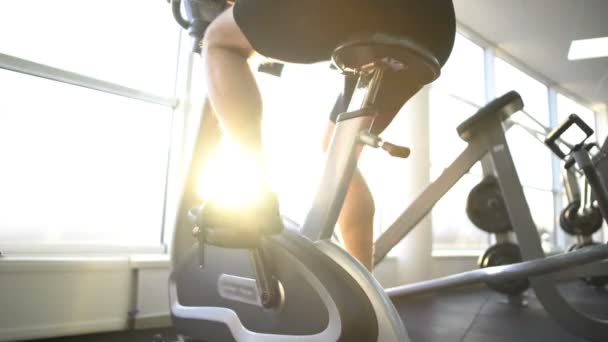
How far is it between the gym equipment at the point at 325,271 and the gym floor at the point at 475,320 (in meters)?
0.49

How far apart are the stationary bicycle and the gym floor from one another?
19.2 inches

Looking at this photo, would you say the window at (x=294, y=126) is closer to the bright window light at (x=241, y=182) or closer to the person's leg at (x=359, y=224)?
the person's leg at (x=359, y=224)

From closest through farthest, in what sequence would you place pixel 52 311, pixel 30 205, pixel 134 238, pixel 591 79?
pixel 52 311 < pixel 30 205 < pixel 134 238 < pixel 591 79

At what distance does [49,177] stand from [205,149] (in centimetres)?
86

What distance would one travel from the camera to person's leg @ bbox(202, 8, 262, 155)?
930mm

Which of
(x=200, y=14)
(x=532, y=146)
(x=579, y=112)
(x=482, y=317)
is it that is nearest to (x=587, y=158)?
(x=579, y=112)

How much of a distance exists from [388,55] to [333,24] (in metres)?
0.12

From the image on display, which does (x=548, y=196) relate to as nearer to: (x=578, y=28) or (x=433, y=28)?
(x=578, y=28)

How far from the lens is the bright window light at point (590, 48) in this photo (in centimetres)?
206

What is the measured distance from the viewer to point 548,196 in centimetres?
453

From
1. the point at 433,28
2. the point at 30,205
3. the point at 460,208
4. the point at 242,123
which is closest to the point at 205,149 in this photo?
the point at 242,123

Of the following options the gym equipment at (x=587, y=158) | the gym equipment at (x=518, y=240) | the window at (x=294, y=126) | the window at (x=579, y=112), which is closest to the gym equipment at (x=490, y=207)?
the gym equipment at (x=587, y=158)

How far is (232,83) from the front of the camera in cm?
96

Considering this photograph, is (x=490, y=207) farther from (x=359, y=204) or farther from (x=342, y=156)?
(x=342, y=156)
